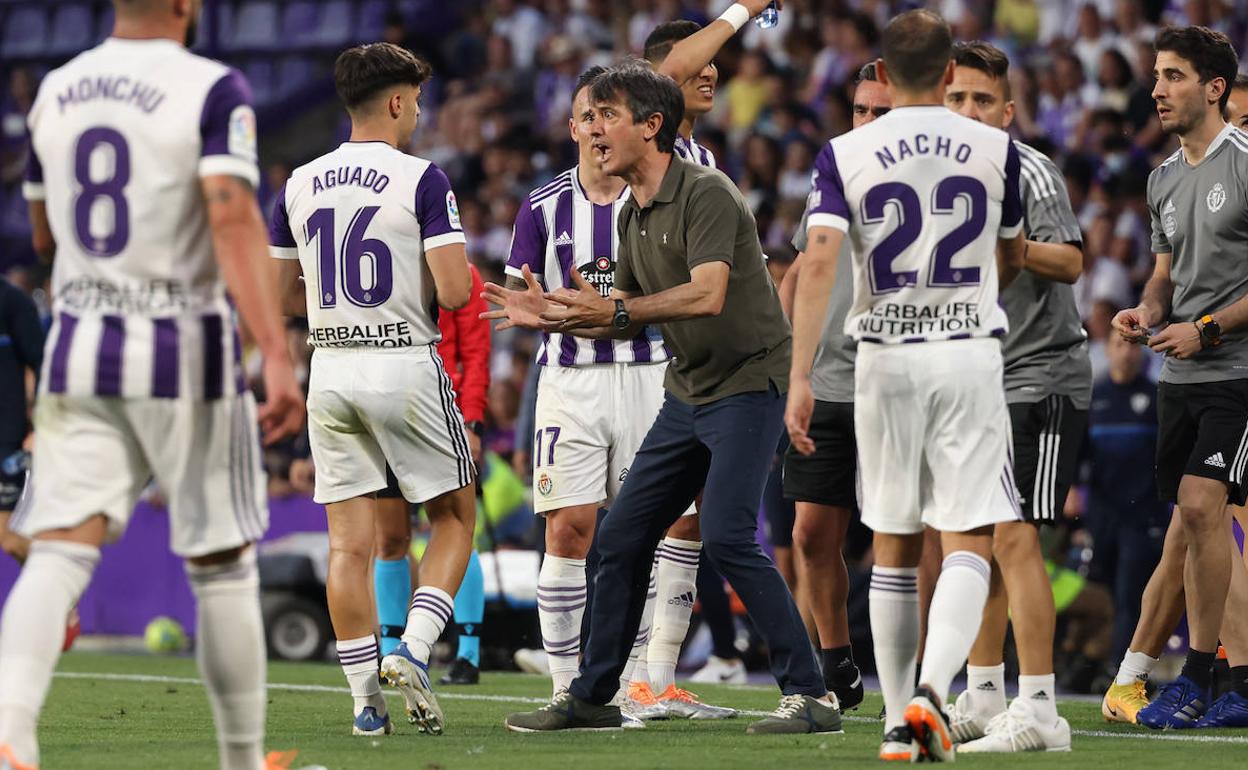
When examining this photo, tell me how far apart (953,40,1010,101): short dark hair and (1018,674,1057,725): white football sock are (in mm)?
2159

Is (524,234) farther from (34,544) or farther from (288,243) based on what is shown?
(34,544)

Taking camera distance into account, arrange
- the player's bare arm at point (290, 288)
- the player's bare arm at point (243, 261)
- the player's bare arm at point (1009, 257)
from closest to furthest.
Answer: the player's bare arm at point (243, 261), the player's bare arm at point (1009, 257), the player's bare arm at point (290, 288)

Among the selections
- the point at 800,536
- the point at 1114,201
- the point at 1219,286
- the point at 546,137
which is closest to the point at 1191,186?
the point at 1219,286

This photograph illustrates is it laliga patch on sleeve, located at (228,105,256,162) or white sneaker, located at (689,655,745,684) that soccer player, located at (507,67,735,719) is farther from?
laliga patch on sleeve, located at (228,105,256,162)

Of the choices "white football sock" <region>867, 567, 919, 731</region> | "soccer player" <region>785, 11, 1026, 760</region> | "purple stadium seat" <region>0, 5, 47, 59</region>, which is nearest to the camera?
"soccer player" <region>785, 11, 1026, 760</region>

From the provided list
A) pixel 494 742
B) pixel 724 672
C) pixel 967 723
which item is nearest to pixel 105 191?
pixel 494 742

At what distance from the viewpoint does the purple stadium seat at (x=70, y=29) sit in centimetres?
2478

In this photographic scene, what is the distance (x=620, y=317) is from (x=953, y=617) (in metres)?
1.53

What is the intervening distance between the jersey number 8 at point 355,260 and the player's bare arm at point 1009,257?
7.11 ft

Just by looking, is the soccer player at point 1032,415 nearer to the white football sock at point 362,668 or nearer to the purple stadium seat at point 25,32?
the white football sock at point 362,668

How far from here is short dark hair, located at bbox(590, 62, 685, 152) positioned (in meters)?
6.70

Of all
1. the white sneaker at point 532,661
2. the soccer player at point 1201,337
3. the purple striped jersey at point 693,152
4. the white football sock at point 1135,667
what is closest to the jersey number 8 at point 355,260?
the purple striped jersey at point 693,152

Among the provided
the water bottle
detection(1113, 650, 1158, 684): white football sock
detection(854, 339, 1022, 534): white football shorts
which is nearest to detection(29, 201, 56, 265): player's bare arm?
detection(854, 339, 1022, 534): white football shorts

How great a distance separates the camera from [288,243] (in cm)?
715
